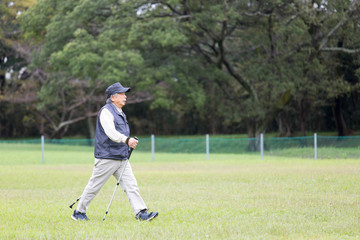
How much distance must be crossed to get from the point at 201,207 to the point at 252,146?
18514 mm

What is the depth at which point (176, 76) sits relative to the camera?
32500 millimetres

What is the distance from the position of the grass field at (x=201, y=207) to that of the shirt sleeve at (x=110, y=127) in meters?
1.17

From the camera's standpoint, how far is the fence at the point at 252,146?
81.4 ft

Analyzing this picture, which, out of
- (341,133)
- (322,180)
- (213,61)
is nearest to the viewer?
(322,180)

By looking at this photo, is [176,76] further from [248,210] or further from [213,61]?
[248,210]

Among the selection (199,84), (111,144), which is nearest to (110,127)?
(111,144)

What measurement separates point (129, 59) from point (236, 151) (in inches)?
302

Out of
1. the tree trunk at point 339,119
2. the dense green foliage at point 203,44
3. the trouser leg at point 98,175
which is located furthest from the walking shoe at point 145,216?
the tree trunk at point 339,119

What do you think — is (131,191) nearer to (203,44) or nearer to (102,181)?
(102,181)

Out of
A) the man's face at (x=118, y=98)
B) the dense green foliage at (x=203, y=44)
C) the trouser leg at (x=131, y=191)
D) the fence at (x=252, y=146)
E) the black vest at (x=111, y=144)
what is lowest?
the fence at (x=252, y=146)

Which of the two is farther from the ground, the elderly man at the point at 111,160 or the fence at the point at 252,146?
the elderly man at the point at 111,160

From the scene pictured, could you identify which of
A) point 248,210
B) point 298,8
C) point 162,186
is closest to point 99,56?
point 298,8

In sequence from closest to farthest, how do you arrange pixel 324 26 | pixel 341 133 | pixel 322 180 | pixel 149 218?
pixel 149 218, pixel 322 180, pixel 324 26, pixel 341 133

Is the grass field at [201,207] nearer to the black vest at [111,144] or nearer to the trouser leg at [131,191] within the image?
the trouser leg at [131,191]
